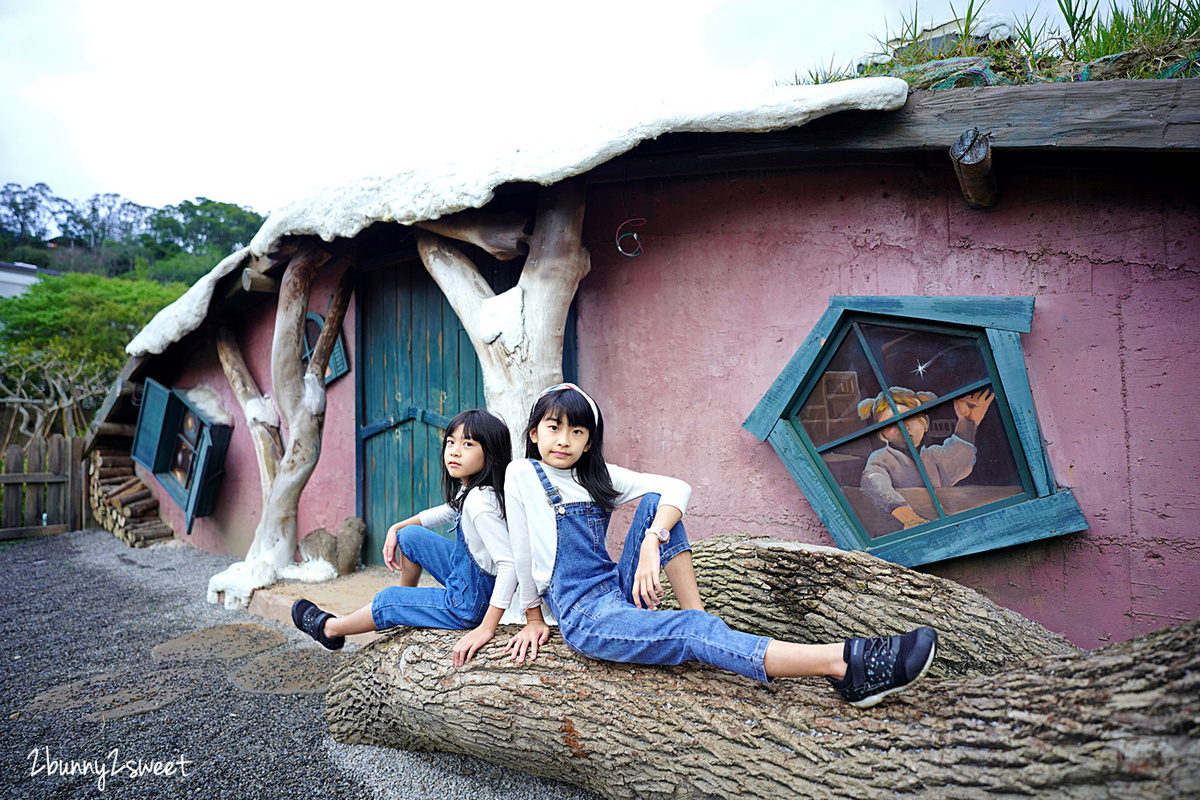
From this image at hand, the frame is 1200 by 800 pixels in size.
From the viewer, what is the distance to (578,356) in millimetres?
3688

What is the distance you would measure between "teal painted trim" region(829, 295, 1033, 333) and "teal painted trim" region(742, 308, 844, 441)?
118 mm

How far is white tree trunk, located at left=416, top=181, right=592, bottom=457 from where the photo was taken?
3.03m

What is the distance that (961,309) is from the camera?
261 cm

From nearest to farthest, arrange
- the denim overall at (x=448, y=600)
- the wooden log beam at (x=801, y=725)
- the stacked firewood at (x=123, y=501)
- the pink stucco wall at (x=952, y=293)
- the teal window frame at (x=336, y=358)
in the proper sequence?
the wooden log beam at (x=801, y=725) < the denim overall at (x=448, y=600) < the pink stucco wall at (x=952, y=293) < the teal window frame at (x=336, y=358) < the stacked firewood at (x=123, y=501)

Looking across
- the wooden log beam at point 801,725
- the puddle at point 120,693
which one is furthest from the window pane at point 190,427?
the wooden log beam at point 801,725

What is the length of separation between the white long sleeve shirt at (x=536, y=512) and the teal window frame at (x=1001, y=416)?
3.60 feet

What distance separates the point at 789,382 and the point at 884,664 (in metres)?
1.61

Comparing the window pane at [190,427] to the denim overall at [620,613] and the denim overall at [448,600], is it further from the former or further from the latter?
the denim overall at [620,613]

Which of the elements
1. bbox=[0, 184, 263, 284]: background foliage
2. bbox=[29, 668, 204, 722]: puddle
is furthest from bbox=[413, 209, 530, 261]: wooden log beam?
bbox=[0, 184, 263, 284]: background foliage

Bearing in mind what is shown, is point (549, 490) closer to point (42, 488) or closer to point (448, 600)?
point (448, 600)

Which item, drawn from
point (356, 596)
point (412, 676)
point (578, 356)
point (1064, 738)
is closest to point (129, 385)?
point (356, 596)

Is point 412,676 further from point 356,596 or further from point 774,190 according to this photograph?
point 774,190

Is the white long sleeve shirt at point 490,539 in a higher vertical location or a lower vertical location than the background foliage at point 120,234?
lower

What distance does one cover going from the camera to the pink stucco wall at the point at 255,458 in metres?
5.15
